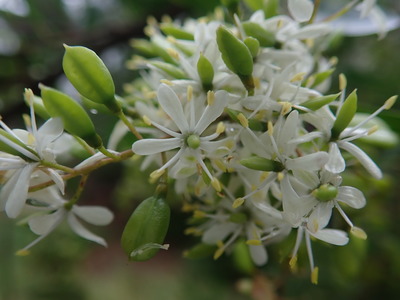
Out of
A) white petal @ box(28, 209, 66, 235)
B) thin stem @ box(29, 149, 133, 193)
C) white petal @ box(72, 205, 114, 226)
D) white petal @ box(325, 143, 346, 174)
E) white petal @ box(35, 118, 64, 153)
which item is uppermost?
white petal @ box(35, 118, 64, 153)

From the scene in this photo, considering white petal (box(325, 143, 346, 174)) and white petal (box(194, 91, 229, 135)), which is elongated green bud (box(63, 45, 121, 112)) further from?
white petal (box(325, 143, 346, 174))

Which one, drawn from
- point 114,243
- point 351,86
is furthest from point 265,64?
point 114,243

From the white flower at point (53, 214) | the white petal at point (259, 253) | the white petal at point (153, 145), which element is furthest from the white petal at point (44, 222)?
the white petal at point (259, 253)

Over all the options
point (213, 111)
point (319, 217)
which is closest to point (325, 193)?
point (319, 217)

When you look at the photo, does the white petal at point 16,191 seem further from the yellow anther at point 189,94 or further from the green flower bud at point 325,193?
the green flower bud at point 325,193

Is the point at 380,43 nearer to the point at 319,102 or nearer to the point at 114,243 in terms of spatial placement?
the point at 319,102

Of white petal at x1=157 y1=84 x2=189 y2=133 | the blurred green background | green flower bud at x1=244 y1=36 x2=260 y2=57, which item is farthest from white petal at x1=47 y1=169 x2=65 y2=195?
the blurred green background
